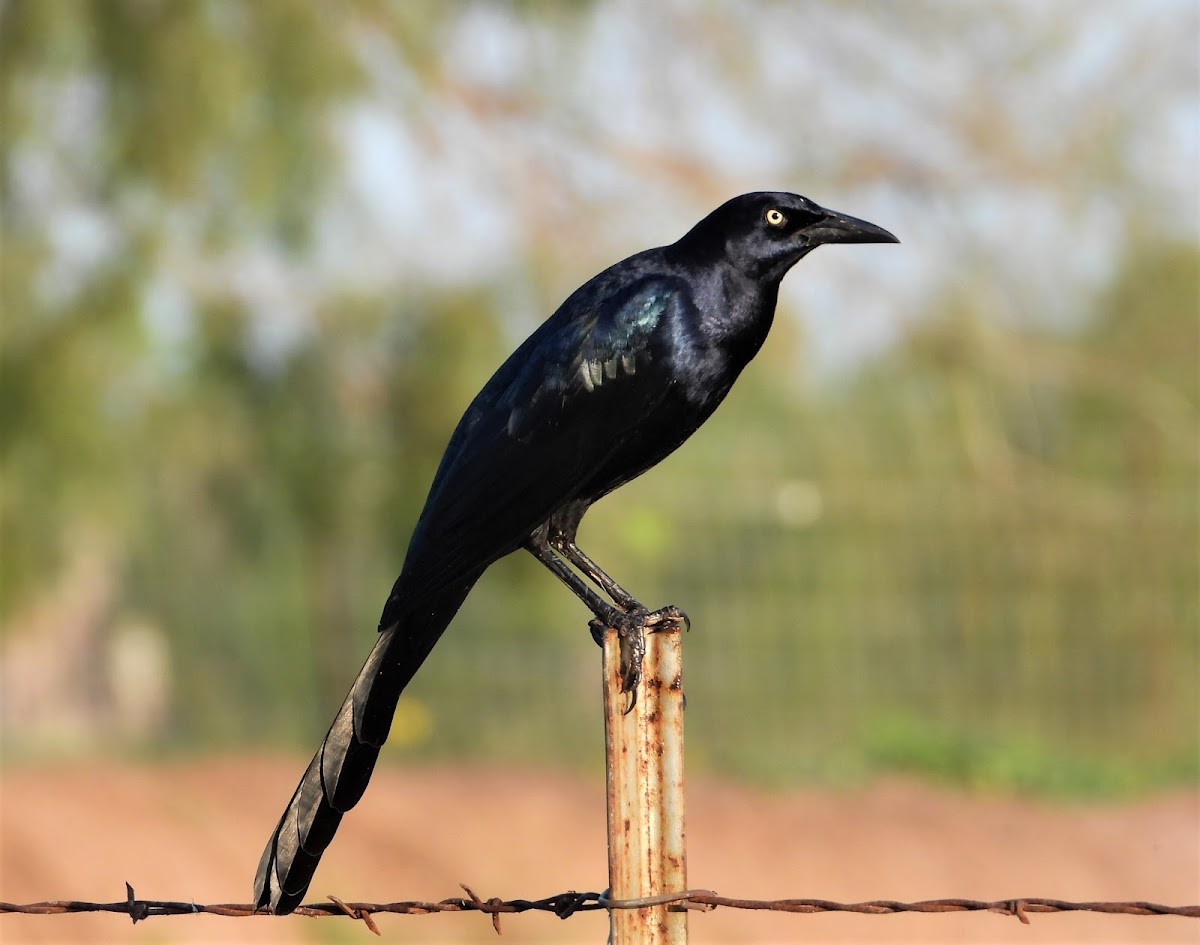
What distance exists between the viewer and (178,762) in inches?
405

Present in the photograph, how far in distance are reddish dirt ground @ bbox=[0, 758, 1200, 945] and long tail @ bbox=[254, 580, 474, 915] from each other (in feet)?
14.5

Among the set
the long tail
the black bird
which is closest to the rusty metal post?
the black bird

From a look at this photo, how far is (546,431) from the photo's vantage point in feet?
9.90

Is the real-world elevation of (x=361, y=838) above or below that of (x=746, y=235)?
above

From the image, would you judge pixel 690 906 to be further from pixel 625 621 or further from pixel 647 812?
pixel 625 621

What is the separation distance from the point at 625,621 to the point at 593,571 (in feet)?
1.67

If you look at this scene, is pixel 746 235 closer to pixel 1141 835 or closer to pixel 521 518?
pixel 521 518

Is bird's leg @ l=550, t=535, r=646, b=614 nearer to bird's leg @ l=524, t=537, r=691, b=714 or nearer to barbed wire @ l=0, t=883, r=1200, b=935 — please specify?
bird's leg @ l=524, t=537, r=691, b=714

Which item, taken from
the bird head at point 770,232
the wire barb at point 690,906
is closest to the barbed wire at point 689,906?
the wire barb at point 690,906

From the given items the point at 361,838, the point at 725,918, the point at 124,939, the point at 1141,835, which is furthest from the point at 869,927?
the point at 124,939

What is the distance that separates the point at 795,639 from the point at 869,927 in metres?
3.14

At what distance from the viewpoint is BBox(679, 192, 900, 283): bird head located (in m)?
3.14

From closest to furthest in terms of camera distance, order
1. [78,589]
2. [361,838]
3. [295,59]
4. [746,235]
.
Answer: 1. [746,235]
2. [295,59]
3. [361,838]
4. [78,589]

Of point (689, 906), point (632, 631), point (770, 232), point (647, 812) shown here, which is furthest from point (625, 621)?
point (770, 232)
